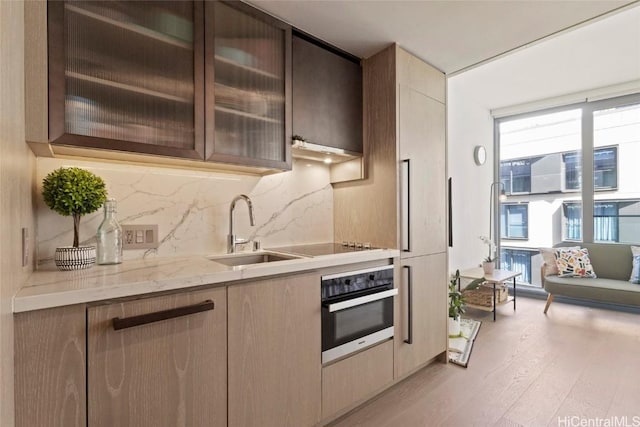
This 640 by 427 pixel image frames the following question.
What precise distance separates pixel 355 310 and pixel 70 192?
1.46m

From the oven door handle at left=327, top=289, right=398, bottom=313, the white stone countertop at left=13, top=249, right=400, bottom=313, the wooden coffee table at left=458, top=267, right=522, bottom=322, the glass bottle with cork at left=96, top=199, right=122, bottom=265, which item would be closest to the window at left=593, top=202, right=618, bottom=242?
the wooden coffee table at left=458, top=267, right=522, bottom=322

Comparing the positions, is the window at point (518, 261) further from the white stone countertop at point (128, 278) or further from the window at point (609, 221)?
the white stone countertop at point (128, 278)

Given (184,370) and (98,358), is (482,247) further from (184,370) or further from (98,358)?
A: (98,358)

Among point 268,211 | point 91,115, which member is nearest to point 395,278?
point 268,211

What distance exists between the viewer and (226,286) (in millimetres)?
1230

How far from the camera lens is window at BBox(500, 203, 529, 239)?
4.36 metres

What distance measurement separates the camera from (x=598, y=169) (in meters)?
3.83

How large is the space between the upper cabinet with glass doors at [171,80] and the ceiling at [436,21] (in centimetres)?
21

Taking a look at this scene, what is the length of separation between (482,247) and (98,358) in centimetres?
442

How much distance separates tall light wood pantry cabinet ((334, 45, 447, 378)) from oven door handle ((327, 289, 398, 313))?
6.4 inches

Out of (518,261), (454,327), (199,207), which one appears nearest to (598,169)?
(518,261)

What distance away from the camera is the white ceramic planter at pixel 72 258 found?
1205mm

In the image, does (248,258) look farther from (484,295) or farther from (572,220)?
(572,220)

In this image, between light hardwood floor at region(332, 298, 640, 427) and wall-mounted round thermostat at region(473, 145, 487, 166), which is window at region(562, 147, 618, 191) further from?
light hardwood floor at region(332, 298, 640, 427)
